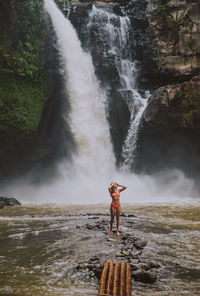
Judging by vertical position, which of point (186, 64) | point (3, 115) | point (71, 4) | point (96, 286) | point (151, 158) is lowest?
point (96, 286)

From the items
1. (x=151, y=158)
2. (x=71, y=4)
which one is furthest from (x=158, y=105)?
(x=71, y=4)

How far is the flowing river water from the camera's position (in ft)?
12.4

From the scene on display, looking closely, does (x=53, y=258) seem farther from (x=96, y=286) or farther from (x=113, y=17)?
(x=113, y=17)

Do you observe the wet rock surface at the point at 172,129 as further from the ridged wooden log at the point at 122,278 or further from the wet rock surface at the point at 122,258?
the ridged wooden log at the point at 122,278

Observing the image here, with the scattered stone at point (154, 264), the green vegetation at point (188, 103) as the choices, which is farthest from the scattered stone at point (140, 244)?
the green vegetation at point (188, 103)

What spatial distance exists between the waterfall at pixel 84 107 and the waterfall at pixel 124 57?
1.77 metres

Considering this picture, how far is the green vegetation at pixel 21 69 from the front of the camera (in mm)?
16688

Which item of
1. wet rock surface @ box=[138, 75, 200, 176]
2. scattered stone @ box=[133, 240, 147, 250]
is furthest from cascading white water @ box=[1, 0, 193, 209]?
scattered stone @ box=[133, 240, 147, 250]

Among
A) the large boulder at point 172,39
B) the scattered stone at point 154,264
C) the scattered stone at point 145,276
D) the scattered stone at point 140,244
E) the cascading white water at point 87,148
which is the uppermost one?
the large boulder at point 172,39

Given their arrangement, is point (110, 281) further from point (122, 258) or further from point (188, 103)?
point (188, 103)

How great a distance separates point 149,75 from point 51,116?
9.52m

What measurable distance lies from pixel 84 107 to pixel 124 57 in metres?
6.60

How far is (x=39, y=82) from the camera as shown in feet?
62.4

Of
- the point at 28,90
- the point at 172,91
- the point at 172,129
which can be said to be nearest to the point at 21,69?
the point at 28,90
